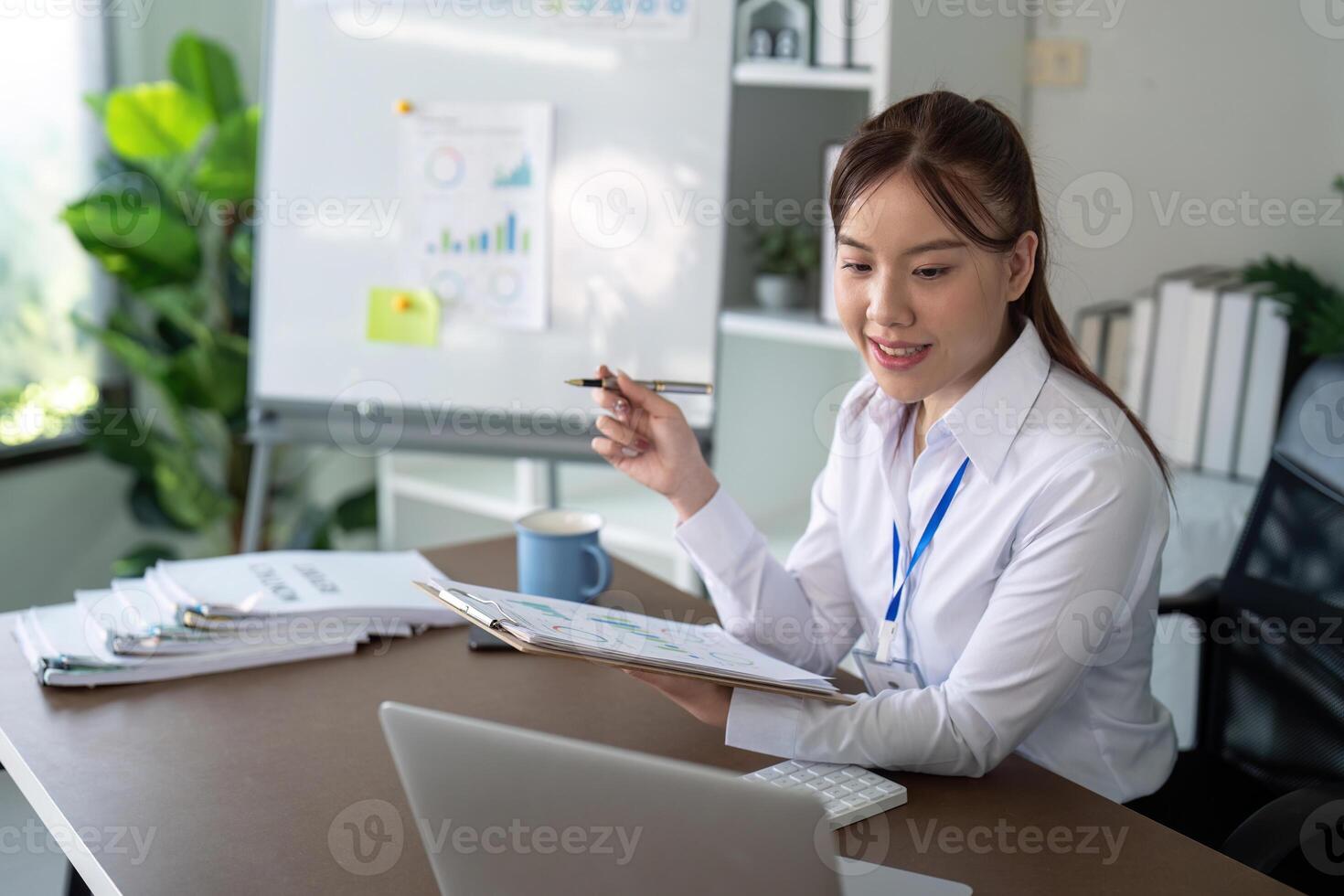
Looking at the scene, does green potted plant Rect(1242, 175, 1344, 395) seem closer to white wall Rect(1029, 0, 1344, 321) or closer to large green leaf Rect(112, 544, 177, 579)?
white wall Rect(1029, 0, 1344, 321)

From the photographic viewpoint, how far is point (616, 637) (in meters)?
0.97

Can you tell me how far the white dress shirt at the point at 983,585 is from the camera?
3.32 feet

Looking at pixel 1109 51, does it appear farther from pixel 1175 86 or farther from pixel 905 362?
pixel 905 362

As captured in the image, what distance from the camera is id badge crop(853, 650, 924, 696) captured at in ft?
3.90

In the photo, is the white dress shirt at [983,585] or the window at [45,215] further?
the window at [45,215]

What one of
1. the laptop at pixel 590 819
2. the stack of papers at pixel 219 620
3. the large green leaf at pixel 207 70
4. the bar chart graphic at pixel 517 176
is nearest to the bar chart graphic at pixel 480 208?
the bar chart graphic at pixel 517 176

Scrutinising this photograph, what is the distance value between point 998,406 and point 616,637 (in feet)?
1.51

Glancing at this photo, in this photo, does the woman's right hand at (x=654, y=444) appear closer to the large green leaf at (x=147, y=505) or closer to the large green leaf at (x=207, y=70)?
the large green leaf at (x=207, y=70)

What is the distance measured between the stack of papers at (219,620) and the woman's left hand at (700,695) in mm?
377

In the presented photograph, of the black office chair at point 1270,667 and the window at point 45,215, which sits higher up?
the window at point 45,215

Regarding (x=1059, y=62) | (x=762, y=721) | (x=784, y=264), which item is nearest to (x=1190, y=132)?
(x=1059, y=62)

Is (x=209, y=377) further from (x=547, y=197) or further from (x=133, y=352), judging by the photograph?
(x=547, y=197)

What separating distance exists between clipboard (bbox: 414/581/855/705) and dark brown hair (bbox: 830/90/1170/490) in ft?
1.44

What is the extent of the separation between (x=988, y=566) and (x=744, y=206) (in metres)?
1.52
